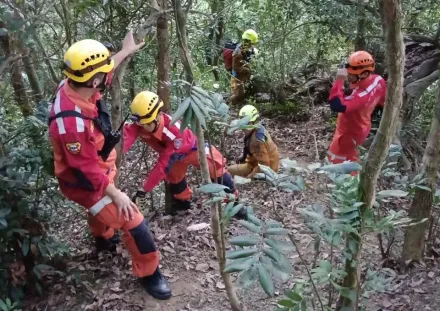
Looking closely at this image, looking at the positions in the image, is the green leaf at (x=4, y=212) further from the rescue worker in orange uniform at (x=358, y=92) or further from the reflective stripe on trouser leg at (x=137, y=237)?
the rescue worker in orange uniform at (x=358, y=92)

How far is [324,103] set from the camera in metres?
9.40

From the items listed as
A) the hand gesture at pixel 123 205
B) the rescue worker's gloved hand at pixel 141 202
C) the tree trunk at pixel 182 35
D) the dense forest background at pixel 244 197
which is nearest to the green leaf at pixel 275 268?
the dense forest background at pixel 244 197

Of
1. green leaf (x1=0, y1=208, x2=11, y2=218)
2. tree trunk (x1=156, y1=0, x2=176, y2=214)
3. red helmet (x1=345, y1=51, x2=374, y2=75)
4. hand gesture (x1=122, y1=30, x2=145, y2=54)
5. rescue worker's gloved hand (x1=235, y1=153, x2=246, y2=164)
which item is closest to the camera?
green leaf (x1=0, y1=208, x2=11, y2=218)

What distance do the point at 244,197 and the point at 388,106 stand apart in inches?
155

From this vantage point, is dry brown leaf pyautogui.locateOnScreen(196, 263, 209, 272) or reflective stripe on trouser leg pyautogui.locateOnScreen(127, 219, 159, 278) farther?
dry brown leaf pyautogui.locateOnScreen(196, 263, 209, 272)

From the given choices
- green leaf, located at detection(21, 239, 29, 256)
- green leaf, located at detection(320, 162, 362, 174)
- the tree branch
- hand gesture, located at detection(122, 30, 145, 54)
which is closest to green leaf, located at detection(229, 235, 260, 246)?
green leaf, located at detection(320, 162, 362, 174)

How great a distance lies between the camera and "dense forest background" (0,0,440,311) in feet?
7.57

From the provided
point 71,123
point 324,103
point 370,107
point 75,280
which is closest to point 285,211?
point 370,107

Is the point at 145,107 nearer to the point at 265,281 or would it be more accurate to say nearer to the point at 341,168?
the point at 341,168

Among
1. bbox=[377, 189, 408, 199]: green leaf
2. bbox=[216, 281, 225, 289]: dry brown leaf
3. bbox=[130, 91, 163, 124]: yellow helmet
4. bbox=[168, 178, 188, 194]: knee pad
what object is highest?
bbox=[130, 91, 163, 124]: yellow helmet

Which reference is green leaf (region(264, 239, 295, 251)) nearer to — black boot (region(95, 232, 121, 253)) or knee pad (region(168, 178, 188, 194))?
black boot (region(95, 232, 121, 253))

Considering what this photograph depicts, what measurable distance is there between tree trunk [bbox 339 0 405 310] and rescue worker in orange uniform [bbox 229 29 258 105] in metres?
7.72

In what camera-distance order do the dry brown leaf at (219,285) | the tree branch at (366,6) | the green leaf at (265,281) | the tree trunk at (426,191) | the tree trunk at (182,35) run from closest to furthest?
the green leaf at (265,281), the tree trunk at (182,35), the tree trunk at (426,191), the dry brown leaf at (219,285), the tree branch at (366,6)

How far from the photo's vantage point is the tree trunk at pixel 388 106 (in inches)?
79.5
